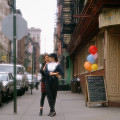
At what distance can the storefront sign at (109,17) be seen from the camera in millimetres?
12530

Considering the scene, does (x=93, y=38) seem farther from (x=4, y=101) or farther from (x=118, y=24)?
(x=118, y=24)

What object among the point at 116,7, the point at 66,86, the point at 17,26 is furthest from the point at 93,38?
the point at 66,86

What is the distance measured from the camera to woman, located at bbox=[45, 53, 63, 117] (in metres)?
10.8

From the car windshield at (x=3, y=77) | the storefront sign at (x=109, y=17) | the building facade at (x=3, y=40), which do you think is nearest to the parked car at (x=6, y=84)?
the car windshield at (x=3, y=77)

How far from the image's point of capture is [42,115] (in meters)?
11.1

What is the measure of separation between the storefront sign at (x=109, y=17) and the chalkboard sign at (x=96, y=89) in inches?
77.0

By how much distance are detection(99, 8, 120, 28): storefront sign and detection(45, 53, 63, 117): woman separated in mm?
2755

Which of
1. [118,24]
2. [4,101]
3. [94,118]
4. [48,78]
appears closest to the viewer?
[94,118]

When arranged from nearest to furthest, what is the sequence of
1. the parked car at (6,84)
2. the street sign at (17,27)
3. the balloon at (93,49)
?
the street sign at (17,27) < the balloon at (93,49) < the parked car at (6,84)

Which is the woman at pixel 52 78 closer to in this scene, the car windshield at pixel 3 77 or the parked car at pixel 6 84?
the parked car at pixel 6 84

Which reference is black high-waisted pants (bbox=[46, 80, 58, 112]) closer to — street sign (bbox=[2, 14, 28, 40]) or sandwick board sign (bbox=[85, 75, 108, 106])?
street sign (bbox=[2, 14, 28, 40])

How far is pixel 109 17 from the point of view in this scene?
504 inches

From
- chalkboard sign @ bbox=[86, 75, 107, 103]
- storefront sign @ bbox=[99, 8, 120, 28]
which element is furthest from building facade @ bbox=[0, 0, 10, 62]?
storefront sign @ bbox=[99, 8, 120, 28]

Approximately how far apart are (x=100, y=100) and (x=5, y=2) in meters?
67.4
